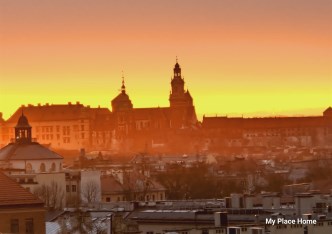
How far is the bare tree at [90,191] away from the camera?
81.1 metres

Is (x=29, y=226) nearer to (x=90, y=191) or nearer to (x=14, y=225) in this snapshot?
(x=14, y=225)

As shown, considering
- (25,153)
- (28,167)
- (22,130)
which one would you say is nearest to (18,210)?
(28,167)

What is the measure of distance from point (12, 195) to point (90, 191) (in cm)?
4386

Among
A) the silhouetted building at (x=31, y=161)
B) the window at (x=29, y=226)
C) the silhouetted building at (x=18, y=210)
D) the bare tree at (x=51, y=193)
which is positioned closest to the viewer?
the silhouetted building at (x=18, y=210)

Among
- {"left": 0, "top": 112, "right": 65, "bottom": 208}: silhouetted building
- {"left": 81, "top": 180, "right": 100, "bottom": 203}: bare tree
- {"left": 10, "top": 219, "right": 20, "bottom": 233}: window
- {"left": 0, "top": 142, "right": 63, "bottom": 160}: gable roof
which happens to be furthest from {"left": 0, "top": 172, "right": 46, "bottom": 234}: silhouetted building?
{"left": 0, "top": 142, "right": 63, "bottom": 160}: gable roof

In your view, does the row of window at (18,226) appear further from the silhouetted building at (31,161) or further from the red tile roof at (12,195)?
the silhouetted building at (31,161)

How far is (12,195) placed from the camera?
39.1 meters

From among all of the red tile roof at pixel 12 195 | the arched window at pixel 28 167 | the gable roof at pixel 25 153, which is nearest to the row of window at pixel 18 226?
the red tile roof at pixel 12 195

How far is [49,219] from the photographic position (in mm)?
48938

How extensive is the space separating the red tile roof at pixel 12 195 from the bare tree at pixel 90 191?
3996cm

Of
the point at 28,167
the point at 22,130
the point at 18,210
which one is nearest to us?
the point at 18,210

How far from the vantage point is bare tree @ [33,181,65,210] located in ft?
232

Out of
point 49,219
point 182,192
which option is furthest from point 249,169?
point 49,219

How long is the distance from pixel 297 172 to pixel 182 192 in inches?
1105
